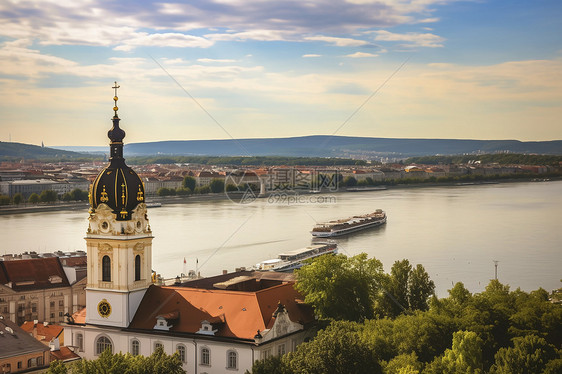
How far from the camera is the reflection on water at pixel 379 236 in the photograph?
68.1 ft

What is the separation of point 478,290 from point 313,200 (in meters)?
32.0

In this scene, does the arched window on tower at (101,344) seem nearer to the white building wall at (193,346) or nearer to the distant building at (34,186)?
the white building wall at (193,346)

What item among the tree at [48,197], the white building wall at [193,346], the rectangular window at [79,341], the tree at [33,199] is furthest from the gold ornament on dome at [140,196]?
the tree at [48,197]

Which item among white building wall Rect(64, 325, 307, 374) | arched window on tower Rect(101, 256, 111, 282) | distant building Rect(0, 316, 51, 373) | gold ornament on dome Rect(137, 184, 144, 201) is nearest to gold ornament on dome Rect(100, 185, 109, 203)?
gold ornament on dome Rect(137, 184, 144, 201)

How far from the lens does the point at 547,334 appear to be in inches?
405

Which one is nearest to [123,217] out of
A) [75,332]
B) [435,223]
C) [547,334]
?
[75,332]

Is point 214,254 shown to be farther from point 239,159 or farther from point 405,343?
point 239,159

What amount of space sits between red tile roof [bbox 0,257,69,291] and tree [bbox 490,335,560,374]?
8983 mm

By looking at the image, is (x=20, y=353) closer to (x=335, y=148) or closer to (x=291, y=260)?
(x=291, y=260)

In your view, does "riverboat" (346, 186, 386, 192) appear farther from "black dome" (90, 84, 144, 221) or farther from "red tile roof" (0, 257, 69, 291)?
"black dome" (90, 84, 144, 221)

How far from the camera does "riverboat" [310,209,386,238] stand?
97.2 feet

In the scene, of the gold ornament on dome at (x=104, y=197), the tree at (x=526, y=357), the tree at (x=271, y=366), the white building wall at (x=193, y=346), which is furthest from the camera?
the gold ornament on dome at (x=104, y=197)

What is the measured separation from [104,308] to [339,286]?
3.13 meters

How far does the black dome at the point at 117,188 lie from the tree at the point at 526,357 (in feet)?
16.1
